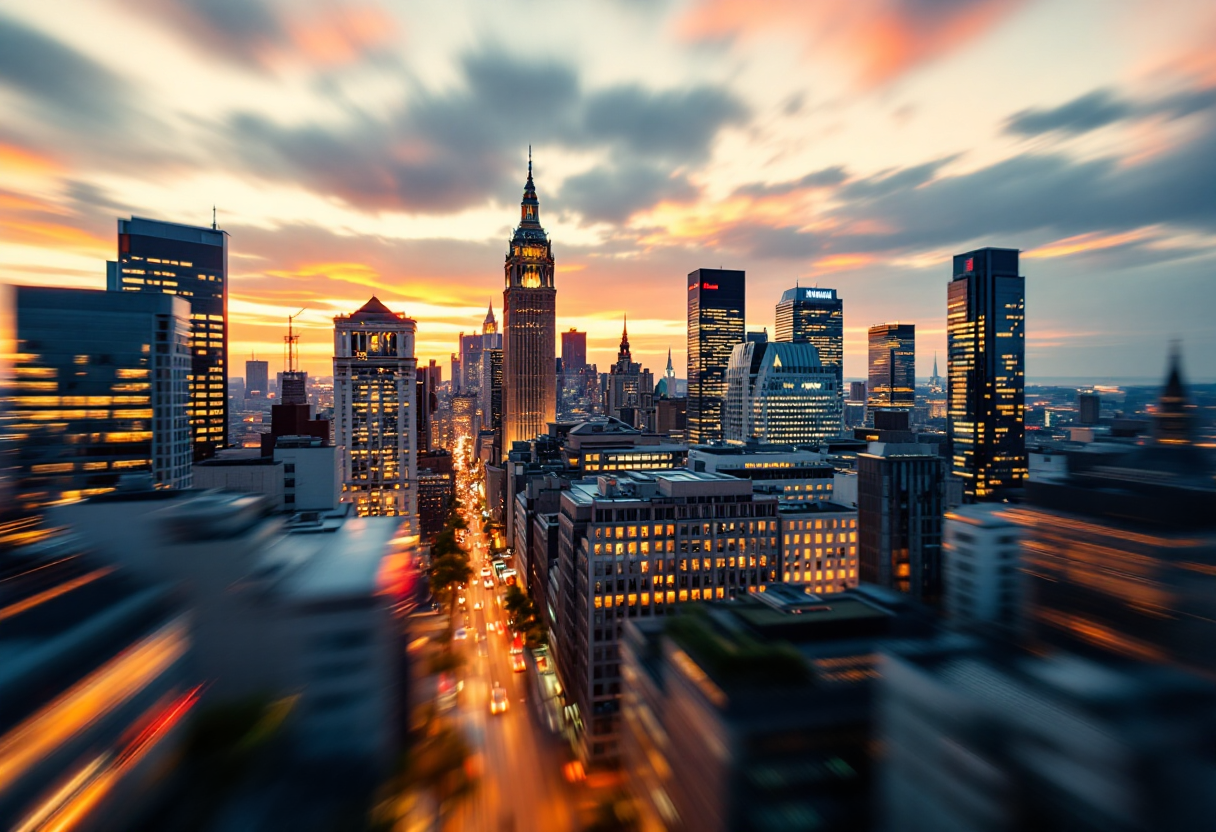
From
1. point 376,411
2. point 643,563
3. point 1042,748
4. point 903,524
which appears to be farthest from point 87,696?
point 376,411

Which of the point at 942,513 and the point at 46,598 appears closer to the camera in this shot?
the point at 46,598

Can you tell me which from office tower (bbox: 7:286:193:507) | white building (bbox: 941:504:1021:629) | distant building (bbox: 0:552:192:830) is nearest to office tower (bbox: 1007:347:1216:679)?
white building (bbox: 941:504:1021:629)

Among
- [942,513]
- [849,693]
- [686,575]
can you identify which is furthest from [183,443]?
[942,513]

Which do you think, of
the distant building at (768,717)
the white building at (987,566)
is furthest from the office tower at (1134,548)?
the distant building at (768,717)

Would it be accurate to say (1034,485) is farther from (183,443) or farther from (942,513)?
(183,443)

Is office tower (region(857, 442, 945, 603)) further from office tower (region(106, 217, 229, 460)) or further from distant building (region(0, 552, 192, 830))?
office tower (region(106, 217, 229, 460))

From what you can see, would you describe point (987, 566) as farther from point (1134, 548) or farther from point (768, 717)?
point (768, 717)
